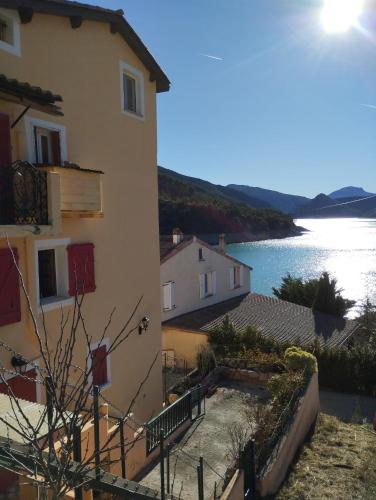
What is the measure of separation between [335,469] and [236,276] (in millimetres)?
21005

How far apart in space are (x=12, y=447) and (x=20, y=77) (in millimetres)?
6842

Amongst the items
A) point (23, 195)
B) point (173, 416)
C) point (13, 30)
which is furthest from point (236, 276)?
point (23, 195)

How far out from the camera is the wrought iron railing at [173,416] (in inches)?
383

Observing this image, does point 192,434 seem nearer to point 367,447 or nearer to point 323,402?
point 367,447

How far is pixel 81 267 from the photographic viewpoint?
9.41 metres

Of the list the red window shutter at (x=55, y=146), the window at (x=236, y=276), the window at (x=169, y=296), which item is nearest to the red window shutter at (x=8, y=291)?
the red window shutter at (x=55, y=146)

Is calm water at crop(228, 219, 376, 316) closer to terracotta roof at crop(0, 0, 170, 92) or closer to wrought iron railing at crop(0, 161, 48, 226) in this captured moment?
terracotta roof at crop(0, 0, 170, 92)

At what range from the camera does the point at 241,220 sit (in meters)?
138

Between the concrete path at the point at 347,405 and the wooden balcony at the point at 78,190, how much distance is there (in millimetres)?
13118

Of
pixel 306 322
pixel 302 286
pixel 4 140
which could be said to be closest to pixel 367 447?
pixel 4 140

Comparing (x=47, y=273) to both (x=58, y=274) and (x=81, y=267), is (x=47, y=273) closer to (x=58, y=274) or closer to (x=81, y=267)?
(x=58, y=274)

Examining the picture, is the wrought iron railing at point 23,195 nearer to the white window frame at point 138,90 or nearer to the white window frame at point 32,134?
the white window frame at point 32,134

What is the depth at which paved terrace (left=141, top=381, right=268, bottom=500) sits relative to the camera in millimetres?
8805

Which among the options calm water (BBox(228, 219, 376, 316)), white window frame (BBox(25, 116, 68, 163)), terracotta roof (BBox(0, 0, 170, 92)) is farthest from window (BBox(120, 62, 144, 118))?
calm water (BBox(228, 219, 376, 316))
